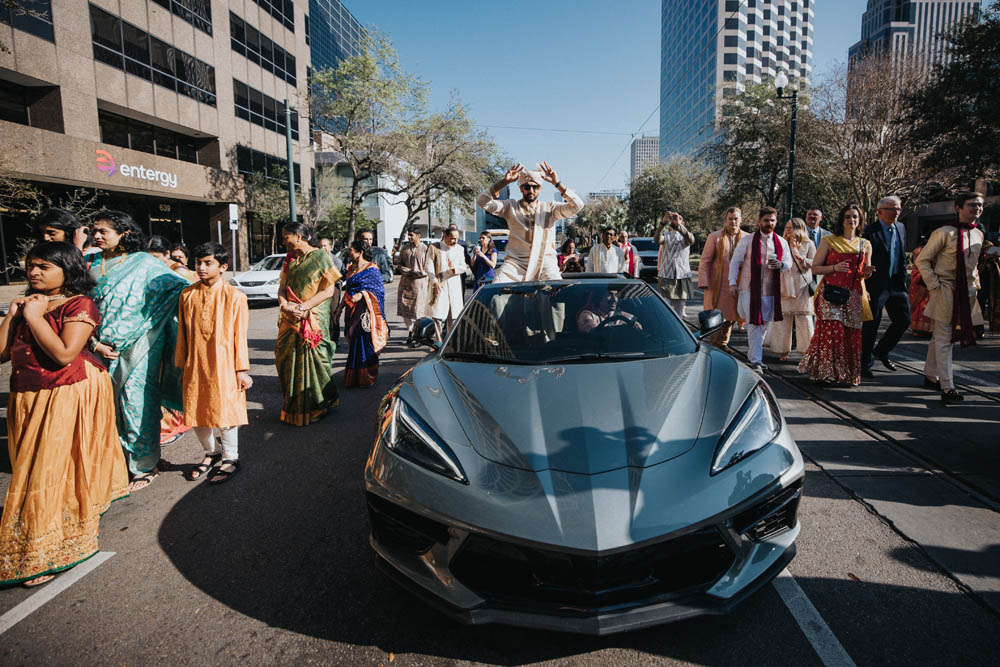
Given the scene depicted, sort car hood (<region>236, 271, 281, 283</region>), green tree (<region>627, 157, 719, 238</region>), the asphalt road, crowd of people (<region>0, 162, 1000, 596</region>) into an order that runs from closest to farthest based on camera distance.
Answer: the asphalt road
crowd of people (<region>0, 162, 1000, 596</region>)
car hood (<region>236, 271, 281, 283</region>)
green tree (<region>627, 157, 719, 238</region>)

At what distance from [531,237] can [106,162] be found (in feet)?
70.0

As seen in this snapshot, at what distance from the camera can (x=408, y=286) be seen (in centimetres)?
891

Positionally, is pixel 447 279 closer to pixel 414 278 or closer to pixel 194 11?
pixel 414 278

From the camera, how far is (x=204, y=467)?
395 cm

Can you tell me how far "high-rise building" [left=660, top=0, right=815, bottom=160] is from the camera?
93750 millimetres

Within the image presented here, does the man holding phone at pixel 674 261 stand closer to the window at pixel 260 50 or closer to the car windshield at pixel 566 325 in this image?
the car windshield at pixel 566 325

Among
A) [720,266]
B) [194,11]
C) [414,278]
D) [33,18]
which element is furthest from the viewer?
[194,11]

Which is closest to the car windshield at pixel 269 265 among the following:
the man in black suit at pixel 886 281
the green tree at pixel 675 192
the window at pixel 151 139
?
the window at pixel 151 139

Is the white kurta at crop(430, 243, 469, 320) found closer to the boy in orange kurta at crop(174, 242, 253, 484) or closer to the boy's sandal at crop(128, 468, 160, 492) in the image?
the boy in orange kurta at crop(174, 242, 253, 484)

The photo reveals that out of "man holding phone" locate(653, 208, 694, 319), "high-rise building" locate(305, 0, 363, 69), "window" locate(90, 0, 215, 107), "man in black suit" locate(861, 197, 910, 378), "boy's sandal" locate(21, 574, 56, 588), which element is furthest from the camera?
"high-rise building" locate(305, 0, 363, 69)

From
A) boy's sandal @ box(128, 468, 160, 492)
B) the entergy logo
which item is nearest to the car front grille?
boy's sandal @ box(128, 468, 160, 492)

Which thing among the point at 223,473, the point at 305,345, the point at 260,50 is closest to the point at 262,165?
the point at 260,50

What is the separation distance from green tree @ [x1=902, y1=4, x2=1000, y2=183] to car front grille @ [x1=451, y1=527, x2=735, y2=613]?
1895cm

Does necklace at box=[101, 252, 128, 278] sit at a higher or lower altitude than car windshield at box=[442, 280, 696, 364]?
higher
